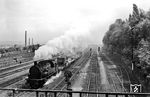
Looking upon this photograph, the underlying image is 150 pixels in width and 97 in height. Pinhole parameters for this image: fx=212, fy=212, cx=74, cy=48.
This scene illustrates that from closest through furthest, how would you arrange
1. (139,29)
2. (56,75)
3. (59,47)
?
(56,75)
(139,29)
(59,47)

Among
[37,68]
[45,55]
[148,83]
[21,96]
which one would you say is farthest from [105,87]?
[45,55]

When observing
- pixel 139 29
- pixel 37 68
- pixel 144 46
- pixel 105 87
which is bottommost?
pixel 105 87

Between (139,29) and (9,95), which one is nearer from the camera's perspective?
(9,95)

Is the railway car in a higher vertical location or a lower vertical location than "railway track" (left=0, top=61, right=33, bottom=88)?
higher

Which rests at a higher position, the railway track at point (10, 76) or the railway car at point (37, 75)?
the railway car at point (37, 75)

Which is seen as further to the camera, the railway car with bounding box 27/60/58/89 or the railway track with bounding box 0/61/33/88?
the railway track with bounding box 0/61/33/88

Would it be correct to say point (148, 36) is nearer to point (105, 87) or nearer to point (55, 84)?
point (105, 87)

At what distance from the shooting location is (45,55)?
39.2 m

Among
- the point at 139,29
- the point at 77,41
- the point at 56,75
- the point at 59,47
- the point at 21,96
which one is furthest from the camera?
the point at 77,41

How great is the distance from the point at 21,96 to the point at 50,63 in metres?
11.5

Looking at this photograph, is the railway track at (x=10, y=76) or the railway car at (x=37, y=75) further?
the railway track at (x=10, y=76)

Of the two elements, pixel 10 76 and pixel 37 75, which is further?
pixel 10 76

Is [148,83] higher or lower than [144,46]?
lower

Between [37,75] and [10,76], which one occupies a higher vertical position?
[37,75]
